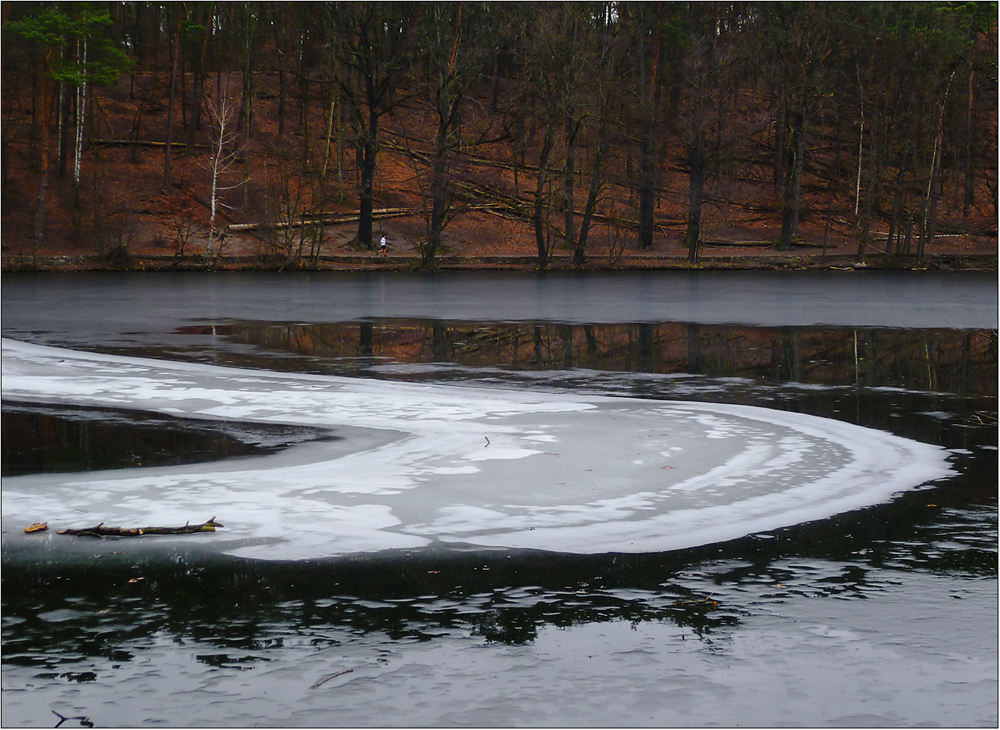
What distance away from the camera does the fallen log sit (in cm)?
672

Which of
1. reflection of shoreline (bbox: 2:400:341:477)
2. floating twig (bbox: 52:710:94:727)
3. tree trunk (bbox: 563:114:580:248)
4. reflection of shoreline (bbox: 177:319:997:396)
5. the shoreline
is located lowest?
floating twig (bbox: 52:710:94:727)

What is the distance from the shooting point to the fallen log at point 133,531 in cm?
672

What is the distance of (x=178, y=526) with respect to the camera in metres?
6.92

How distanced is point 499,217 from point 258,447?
51.7 metres

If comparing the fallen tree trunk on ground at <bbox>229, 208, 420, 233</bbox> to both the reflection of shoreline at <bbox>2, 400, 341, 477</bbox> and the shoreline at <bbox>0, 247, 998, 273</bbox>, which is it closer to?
the shoreline at <bbox>0, 247, 998, 273</bbox>

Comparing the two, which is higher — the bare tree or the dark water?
the bare tree

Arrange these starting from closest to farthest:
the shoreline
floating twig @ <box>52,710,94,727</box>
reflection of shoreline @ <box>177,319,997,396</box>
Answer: floating twig @ <box>52,710,94,727</box> → reflection of shoreline @ <box>177,319,997,396</box> → the shoreline

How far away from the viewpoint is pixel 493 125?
67938mm

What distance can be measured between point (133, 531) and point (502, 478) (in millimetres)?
2715

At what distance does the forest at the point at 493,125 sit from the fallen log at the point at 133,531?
140 ft

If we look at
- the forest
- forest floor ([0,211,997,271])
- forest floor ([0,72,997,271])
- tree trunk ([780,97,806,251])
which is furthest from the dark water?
tree trunk ([780,97,806,251])

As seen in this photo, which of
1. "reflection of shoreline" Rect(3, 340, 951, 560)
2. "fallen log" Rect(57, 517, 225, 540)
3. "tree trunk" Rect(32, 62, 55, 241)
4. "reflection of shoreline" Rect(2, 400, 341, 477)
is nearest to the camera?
"fallen log" Rect(57, 517, 225, 540)

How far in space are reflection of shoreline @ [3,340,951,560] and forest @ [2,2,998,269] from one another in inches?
1519

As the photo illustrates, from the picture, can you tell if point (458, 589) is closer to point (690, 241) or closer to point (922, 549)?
point (922, 549)
